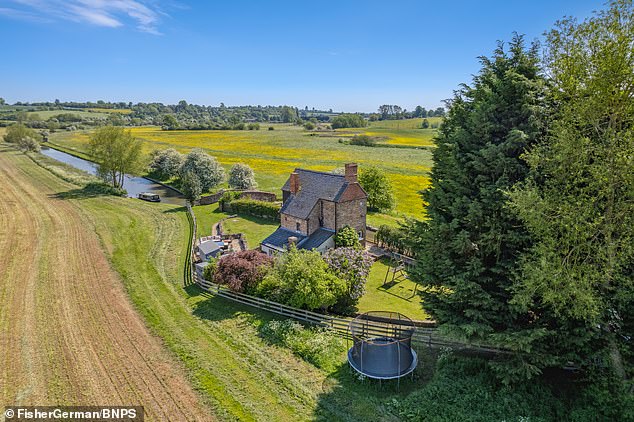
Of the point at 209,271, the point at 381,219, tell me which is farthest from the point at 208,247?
the point at 381,219

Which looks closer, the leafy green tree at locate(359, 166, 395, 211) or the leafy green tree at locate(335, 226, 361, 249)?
the leafy green tree at locate(335, 226, 361, 249)


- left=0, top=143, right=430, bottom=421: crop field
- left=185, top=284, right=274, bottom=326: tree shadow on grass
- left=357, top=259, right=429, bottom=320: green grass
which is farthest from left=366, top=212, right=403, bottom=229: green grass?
left=185, top=284, right=274, bottom=326: tree shadow on grass

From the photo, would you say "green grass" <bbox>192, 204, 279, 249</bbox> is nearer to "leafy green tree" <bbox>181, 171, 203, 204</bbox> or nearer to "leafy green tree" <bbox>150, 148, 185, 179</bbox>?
"leafy green tree" <bbox>181, 171, 203, 204</bbox>

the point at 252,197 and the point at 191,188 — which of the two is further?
the point at 252,197

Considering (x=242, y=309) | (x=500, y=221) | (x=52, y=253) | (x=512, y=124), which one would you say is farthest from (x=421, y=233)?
(x=52, y=253)

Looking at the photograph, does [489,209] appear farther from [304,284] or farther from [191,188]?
[191,188]
